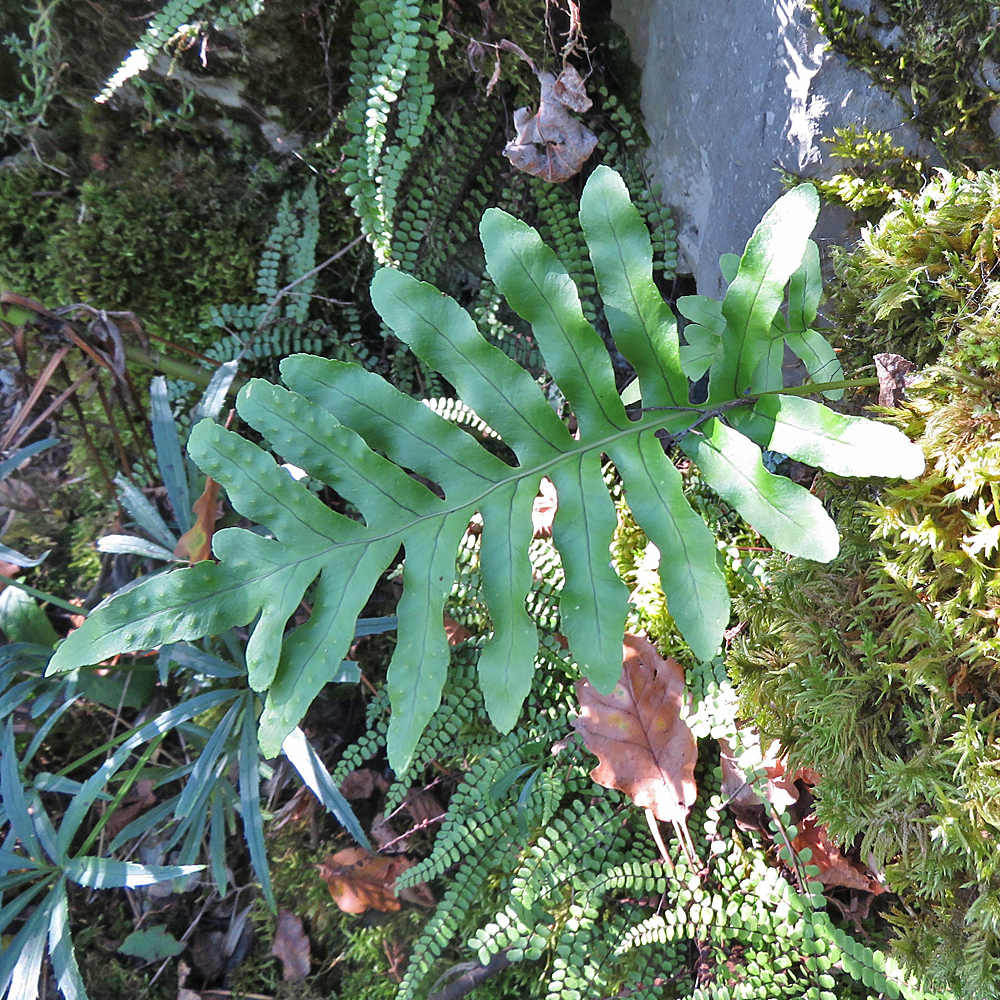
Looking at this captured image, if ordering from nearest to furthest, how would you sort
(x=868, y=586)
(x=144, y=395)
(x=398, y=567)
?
(x=868, y=586) → (x=398, y=567) → (x=144, y=395)

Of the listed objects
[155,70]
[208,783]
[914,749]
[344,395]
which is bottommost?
[208,783]

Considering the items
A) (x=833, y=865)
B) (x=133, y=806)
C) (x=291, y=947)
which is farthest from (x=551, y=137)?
(x=291, y=947)

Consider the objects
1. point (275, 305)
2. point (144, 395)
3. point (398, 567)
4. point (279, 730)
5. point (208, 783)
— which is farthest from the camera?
point (144, 395)

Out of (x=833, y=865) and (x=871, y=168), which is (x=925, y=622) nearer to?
(x=833, y=865)

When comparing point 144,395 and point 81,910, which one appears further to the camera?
point 144,395

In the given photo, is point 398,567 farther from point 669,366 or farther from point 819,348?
point 819,348

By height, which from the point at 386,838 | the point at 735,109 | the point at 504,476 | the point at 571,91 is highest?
the point at 571,91

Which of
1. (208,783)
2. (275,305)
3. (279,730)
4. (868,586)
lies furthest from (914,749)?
(275,305)
